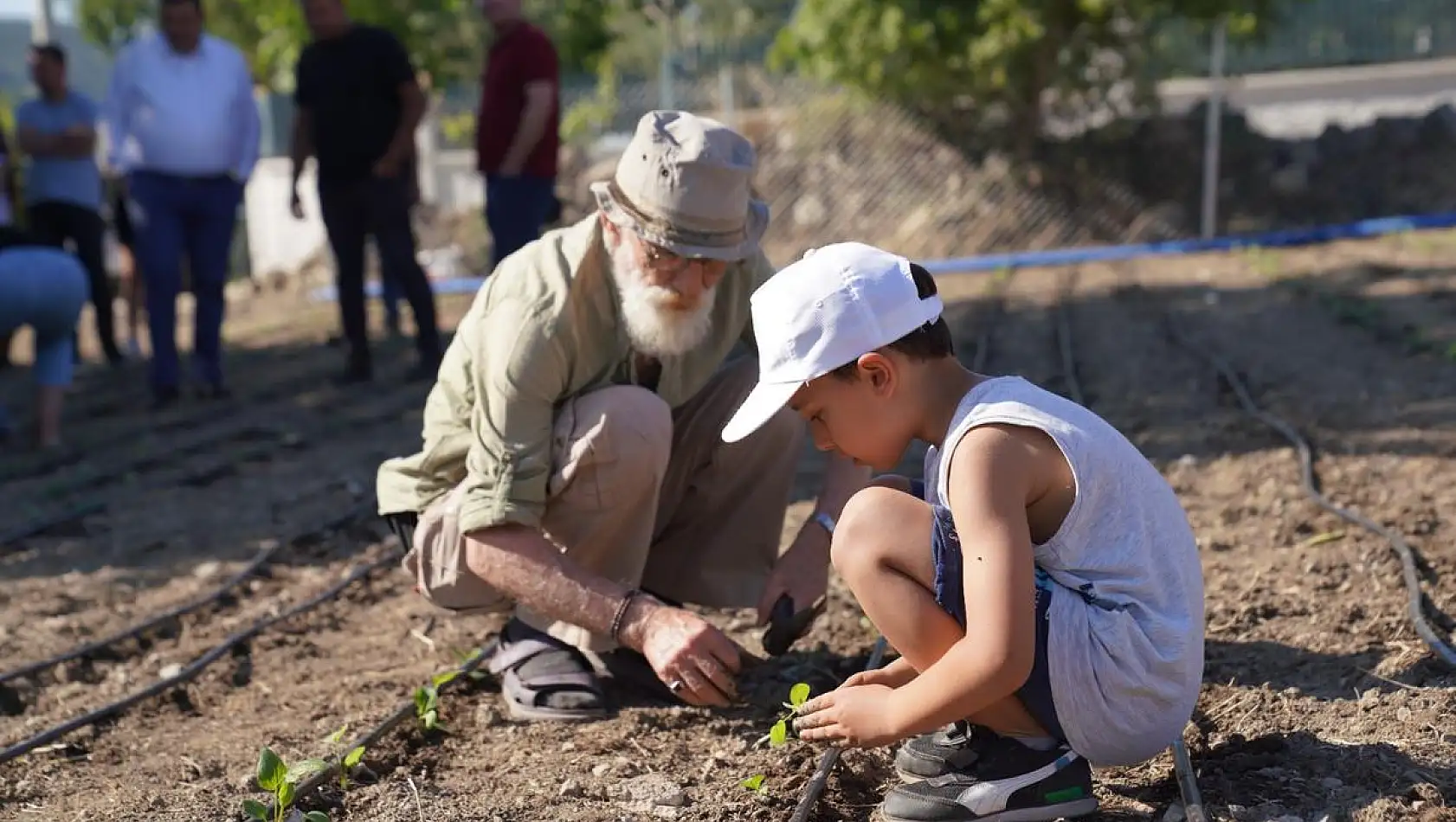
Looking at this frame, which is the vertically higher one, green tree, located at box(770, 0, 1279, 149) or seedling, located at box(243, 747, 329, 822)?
green tree, located at box(770, 0, 1279, 149)

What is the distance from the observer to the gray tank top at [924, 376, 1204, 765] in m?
2.41

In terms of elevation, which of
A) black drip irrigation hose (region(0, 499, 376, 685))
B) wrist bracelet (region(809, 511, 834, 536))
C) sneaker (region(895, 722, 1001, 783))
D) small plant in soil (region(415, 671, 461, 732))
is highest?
wrist bracelet (region(809, 511, 834, 536))

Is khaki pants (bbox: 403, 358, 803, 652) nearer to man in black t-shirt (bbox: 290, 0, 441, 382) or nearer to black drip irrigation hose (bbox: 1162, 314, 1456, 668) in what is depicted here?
black drip irrigation hose (bbox: 1162, 314, 1456, 668)

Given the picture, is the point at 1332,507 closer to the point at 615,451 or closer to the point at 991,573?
the point at 615,451

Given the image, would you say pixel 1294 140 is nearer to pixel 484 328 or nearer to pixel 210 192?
pixel 210 192

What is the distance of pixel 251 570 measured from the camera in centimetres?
489

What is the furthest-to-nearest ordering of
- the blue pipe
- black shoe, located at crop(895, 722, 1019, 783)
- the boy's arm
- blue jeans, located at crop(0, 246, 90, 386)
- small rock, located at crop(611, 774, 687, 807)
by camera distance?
the blue pipe < blue jeans, located at crop(0, 246, 90, 386) < small rock, located at crop(611, 774, 687, 807) < black shoe, located at crop(895, 722, 1019, 783) < the boy's arm

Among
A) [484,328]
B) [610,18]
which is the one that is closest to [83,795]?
[484,328]

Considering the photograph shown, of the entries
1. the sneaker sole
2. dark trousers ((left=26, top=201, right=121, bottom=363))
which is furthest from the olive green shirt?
dark trousers ((left=26, top=201, right=121, bottom=363))

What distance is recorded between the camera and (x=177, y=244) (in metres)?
7.64

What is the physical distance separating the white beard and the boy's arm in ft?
3.63

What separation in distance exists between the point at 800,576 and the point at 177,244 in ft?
17.3

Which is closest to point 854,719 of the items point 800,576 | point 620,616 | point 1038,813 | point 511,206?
point 1038,813

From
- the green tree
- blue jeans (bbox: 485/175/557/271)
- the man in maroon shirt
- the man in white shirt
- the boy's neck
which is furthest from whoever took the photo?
the green tree
